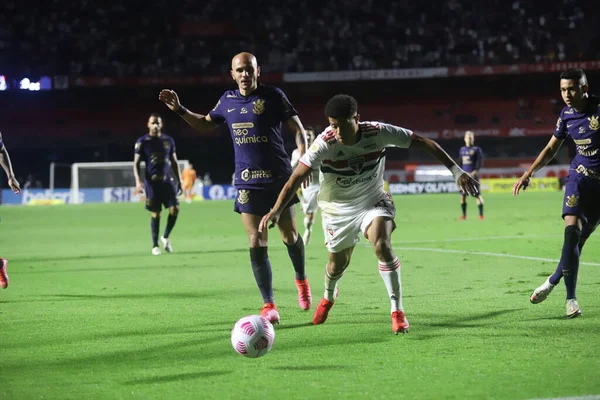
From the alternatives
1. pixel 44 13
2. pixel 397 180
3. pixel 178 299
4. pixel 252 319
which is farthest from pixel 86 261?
pixel 44 13

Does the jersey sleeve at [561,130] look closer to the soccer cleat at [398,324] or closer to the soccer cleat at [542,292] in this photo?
the soccer cleat at [542,292]

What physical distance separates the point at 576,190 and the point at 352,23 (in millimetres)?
44954

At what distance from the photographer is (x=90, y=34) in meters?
50.8

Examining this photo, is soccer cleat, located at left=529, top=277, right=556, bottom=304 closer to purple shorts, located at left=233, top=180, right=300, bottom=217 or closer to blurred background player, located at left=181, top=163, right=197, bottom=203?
purple shorts, located at left=233, top=180, right=300, bottom=217

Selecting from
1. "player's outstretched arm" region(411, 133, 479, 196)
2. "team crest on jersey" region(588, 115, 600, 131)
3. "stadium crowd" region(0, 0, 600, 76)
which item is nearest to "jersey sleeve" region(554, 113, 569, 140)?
"team crest on jersey" region(588, 115, 600, 131)

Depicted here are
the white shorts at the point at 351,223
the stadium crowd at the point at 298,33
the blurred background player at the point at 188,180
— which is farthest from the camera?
the stadium crowd at the point at 298,33

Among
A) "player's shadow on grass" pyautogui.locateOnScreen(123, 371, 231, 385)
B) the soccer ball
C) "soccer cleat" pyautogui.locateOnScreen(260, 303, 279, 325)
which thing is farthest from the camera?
"soccer cleat" pyautogui.locateOnScreen(260, 303, 279, 325)

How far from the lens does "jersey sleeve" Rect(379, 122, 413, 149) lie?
698cm

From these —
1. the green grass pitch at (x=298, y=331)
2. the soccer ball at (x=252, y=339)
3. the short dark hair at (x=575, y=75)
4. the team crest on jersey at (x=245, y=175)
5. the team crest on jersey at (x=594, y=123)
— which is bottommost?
the green grass pitch at (x=298, y=331)

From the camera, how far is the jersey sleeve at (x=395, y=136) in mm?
6977

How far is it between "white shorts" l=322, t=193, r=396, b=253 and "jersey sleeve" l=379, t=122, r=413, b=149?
52cm

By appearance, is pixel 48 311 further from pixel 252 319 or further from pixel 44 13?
pixel 44 13

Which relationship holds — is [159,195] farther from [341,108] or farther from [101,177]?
[101,177]

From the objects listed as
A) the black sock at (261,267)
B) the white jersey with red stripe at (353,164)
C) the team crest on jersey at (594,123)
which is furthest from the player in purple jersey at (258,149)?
the team crest on jersey at (594,123)
